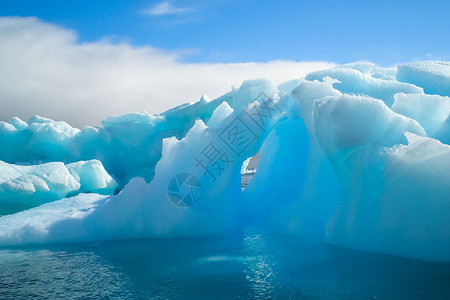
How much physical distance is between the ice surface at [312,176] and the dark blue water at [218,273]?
0.43 metres

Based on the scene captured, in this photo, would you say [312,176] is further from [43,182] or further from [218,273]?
[43,182]

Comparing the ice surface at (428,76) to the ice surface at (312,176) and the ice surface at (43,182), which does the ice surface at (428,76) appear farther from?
the ice surface at (43,182)

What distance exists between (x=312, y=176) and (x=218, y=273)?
8.38 ft

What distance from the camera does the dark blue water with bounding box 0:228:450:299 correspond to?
9.49 ft

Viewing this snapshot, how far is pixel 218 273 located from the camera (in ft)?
11.3

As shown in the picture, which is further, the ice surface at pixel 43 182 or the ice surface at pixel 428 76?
the ice surface at pixel 43 182

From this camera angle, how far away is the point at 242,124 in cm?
562

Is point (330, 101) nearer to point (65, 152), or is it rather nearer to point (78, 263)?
point (78, 263)

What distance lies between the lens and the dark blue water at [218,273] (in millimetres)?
2893

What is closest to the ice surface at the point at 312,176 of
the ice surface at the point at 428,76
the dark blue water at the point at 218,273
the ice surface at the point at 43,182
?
the ice surface at the point at 428,76

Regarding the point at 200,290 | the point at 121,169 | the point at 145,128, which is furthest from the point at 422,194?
the point at 121,169

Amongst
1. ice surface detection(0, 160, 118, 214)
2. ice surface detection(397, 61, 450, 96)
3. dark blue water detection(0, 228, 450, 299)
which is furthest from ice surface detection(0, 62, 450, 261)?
ice surface detection(0, 160, 118, 214)

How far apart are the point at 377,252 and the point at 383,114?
152cm

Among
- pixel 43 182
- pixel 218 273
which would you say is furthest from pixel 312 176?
pixel 43 182
